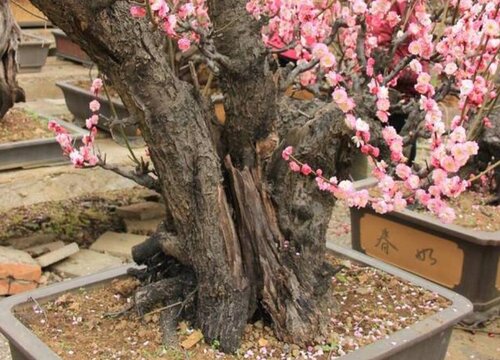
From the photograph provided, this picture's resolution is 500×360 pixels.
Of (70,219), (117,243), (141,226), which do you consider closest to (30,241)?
(70,219)

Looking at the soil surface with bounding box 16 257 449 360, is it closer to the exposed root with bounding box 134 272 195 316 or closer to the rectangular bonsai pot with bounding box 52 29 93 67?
the exposed root with bounding box 134 272 195 316

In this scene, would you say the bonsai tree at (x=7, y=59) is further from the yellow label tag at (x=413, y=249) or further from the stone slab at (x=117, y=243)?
the yellow label tag at (x=413, y=249)

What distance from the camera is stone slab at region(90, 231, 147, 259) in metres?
3.37

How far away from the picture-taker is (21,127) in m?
4.15

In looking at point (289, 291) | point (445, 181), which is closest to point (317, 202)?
point (289, 291)

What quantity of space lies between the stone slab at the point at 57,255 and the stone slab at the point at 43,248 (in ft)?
0.18

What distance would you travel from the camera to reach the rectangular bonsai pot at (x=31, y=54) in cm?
661

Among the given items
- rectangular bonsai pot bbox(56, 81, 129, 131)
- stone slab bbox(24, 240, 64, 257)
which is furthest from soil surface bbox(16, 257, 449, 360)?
rectangular bonsai pot bbox(56, 81, 129, 131)

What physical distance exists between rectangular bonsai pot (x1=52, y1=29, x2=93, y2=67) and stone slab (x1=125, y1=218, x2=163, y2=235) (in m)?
4.00

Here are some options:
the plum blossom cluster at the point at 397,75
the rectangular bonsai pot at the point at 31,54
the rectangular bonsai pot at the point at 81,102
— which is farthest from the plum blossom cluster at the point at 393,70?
the rectangular bonsai pot at the point at 31,54

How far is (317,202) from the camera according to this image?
6.33 feet

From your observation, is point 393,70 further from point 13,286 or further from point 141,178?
point 13,286

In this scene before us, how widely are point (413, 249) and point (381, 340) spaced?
4.18 feet

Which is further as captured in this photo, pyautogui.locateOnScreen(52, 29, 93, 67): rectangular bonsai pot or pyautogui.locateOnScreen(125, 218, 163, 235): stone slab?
pyautogui.locateOnScreen(52, 29, 93, 67): rectangular bonsai pot
